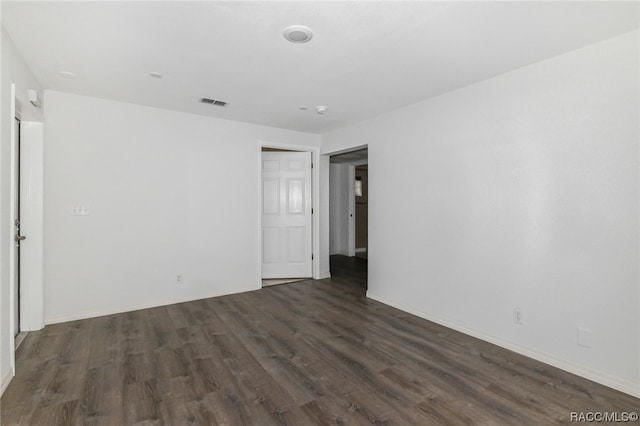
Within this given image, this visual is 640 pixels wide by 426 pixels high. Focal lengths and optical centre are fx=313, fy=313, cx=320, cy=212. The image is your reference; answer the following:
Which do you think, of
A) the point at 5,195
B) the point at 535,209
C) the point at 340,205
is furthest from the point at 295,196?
the point at 5,195

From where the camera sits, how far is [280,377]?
238 centimetres

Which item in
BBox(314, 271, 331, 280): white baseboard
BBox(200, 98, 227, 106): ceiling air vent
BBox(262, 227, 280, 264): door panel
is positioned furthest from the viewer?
BBox(314, 271, 331, 280): white baseboard

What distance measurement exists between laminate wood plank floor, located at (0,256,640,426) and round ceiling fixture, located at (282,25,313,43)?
98.5 inches

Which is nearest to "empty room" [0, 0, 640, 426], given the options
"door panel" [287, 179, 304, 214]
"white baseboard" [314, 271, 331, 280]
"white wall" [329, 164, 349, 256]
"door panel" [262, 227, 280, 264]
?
"door panel" [262, 227, 280, 264]

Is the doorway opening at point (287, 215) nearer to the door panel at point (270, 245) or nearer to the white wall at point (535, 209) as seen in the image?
the door panel at point (270, 245)

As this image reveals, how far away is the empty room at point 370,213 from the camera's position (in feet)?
6.75

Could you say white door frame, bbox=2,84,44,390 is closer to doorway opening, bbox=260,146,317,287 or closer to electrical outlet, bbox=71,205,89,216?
electrical outlet, bbox=71,205,89,216

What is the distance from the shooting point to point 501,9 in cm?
192

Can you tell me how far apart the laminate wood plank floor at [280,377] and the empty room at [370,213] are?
0.02 m

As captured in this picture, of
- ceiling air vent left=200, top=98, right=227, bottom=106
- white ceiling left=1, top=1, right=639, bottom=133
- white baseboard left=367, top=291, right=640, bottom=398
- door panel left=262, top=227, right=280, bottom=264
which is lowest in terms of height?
white baseboard left=367, top=291, right=640, bottom=398

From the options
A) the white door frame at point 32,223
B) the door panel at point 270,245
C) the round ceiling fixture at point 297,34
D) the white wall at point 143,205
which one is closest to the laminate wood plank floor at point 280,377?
the white door frame at point 32,223

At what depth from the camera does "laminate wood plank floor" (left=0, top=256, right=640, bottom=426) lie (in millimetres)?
1961

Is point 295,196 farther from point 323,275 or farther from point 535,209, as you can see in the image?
point 535,209

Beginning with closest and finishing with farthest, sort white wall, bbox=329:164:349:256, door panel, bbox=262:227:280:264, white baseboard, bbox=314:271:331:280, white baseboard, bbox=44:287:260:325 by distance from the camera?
1. white baseboard, bbox=44:287:260:325
2. door panel, bbox=262:227:280:264
3. white baseboard, bbox=314:271:331:280
4. white wall, bbox=329:164:349:256
